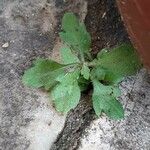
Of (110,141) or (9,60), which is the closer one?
(110,141)

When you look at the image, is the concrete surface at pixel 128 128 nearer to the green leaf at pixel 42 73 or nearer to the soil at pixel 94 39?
the soil at pixel 94 39

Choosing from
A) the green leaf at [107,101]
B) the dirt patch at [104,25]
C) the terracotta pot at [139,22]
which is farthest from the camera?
the dirt patch at [104,25]

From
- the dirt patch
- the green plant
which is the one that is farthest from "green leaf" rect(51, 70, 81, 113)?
the dirt patch

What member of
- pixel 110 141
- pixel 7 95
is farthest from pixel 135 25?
pixel 7 95

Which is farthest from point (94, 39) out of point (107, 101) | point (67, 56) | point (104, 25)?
point (107, 101)

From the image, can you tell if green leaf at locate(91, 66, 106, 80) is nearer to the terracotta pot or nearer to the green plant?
the green plant

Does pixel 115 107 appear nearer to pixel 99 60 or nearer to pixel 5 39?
pixel 99 60

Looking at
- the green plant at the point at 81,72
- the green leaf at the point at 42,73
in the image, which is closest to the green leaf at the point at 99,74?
the green plant at the point at 81,72
